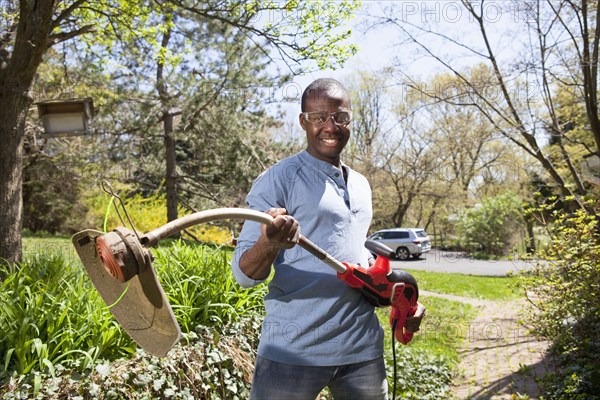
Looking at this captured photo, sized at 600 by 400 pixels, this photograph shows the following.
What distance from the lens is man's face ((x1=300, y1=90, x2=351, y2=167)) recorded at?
215cm

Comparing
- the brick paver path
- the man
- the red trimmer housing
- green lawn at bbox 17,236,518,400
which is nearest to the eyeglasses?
the man

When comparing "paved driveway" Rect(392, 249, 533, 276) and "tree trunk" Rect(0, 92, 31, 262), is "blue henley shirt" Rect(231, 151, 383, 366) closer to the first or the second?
"tree trunk" Rect(0, 92, 31, 262)

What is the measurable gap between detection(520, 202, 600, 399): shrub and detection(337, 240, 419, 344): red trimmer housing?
2560 mm

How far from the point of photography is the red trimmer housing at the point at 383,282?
205cm

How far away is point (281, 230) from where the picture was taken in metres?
1.68

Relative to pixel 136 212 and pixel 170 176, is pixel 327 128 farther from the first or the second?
pixel 136 212

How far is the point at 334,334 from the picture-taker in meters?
2.06

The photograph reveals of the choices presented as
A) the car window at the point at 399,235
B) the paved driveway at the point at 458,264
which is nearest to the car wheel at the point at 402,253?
the paved driveway at the point at 458,264

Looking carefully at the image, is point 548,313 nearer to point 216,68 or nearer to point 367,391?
point 367,391

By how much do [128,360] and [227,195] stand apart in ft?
37.1

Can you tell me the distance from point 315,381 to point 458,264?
68.8 feet

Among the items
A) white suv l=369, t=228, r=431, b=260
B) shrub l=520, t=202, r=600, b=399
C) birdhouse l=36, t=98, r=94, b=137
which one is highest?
birdhouse l=36, t=98, r=94, b=137

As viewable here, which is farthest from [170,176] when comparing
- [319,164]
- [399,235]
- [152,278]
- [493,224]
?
[493,224]

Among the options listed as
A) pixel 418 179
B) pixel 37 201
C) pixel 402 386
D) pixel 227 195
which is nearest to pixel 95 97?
pixel 227 195
